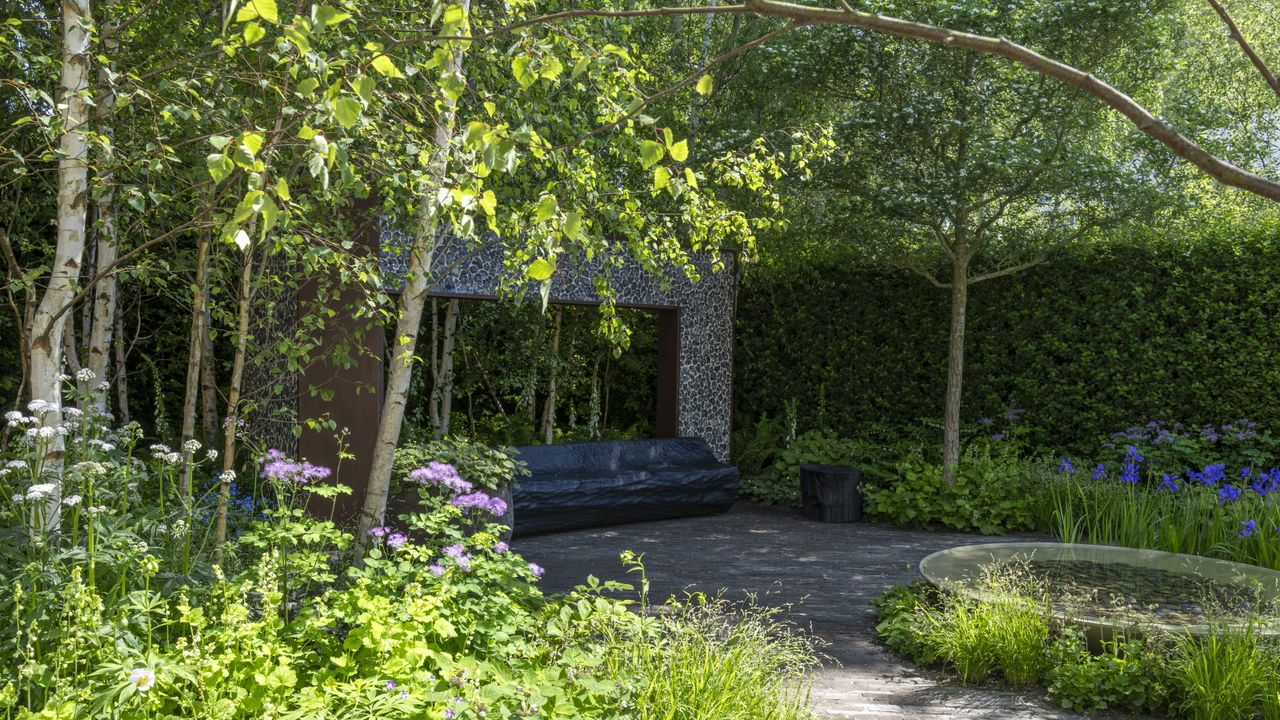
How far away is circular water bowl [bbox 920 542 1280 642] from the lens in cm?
401

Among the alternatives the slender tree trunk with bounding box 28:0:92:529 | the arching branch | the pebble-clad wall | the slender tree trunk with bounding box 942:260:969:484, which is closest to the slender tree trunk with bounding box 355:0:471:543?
the slender tree trunk with bounding box 28:0:92:529

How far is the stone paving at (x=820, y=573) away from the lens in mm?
3832

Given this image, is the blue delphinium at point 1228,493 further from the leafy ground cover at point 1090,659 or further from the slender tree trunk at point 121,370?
the slender tree trunk at point 121,370

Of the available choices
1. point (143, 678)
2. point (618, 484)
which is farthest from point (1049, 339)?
point (143, 678)

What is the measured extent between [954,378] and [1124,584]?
3746 millimetres

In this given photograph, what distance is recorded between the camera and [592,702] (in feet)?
9.19

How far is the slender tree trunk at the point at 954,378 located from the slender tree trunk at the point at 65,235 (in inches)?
258

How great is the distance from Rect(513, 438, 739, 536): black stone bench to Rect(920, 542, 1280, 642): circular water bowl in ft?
10.1

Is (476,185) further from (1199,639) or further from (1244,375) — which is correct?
(1244,375)

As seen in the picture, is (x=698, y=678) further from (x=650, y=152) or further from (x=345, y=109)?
(x=345, y=109)

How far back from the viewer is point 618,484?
7812mm

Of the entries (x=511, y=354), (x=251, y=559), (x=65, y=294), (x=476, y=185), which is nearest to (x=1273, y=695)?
(x=476, y=185)

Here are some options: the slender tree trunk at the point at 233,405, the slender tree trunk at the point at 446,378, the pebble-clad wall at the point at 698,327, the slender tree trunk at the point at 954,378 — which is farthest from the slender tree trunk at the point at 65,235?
the slender tree trunk at the point at 954,378

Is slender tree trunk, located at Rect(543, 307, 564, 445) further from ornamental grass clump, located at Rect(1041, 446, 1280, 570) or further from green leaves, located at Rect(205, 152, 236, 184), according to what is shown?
green leaves, located at Rect(205, 152, 236, 184)
